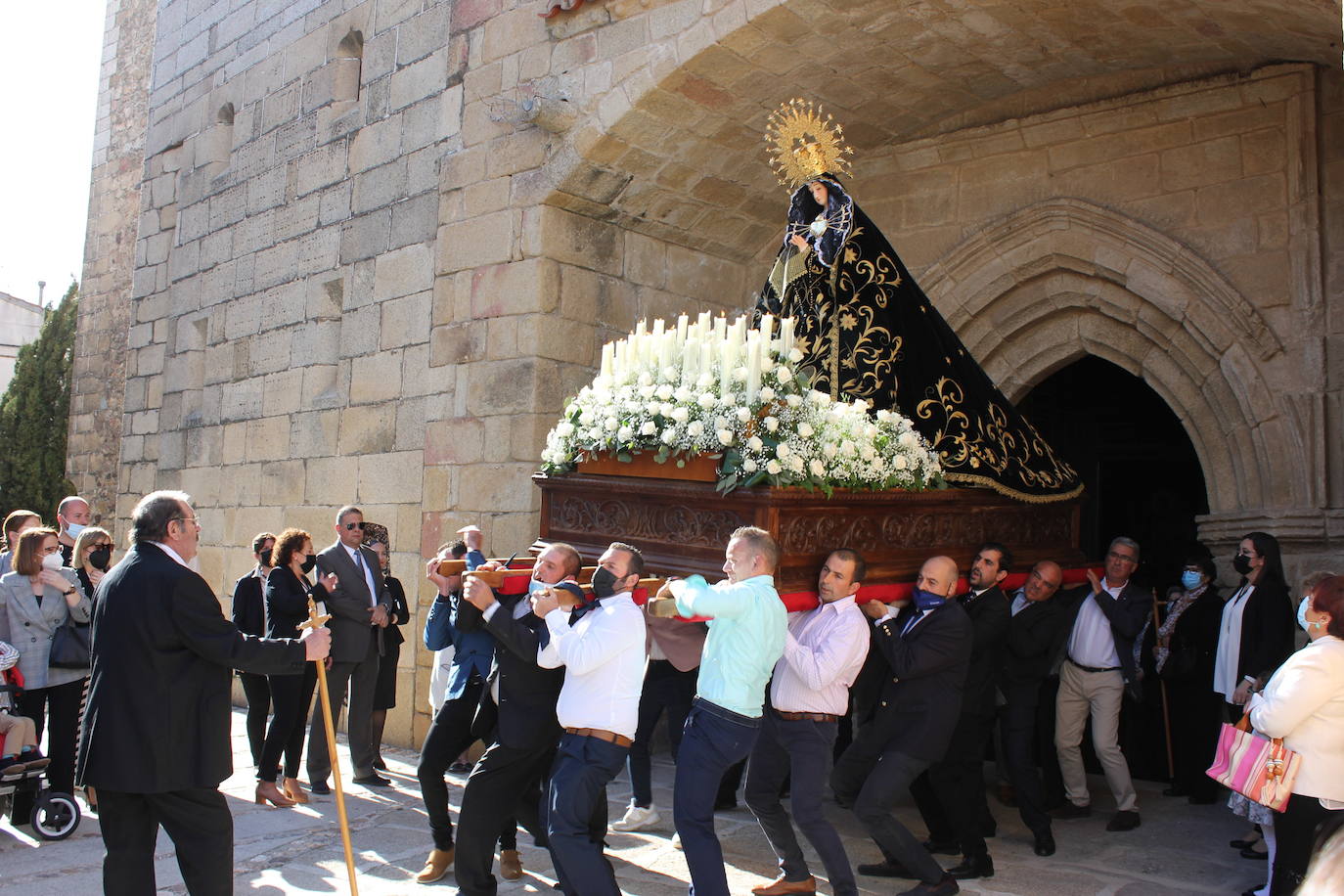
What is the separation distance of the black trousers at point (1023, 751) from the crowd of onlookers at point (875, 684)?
0.03 ft

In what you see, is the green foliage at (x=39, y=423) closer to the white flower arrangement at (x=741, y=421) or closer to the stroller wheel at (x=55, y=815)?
the stroller wheel at (x=55, y=815)

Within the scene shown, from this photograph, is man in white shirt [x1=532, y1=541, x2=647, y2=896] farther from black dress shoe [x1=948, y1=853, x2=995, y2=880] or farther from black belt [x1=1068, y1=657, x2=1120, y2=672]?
black belt [x1=1068, y1=657, x2=1120, y2=672]

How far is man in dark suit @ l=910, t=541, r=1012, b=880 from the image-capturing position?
14.5 feet

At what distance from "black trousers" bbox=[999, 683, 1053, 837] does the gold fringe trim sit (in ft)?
2.69

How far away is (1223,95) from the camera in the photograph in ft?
18.7

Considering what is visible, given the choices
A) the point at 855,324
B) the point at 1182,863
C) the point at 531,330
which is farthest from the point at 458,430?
the point at 1182,863

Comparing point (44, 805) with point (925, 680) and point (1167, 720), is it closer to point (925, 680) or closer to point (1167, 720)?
point (925, 680)

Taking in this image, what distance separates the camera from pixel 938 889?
405 centimetres

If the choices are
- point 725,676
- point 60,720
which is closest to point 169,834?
point 725,676

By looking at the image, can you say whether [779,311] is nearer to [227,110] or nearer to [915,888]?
[915,888]

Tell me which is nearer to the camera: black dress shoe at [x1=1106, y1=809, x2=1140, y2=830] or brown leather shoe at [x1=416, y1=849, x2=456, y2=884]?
brown leather shoe at [x1=416, y1=849, x2=456, y2=884]

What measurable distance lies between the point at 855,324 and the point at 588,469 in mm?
1279

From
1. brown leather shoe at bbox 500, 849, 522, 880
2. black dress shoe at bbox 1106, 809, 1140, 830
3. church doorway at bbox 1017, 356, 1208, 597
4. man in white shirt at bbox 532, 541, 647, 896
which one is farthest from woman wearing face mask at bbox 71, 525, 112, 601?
church doorway at bbox 1017, 356, 1208, 597

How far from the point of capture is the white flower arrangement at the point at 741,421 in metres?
4.00
